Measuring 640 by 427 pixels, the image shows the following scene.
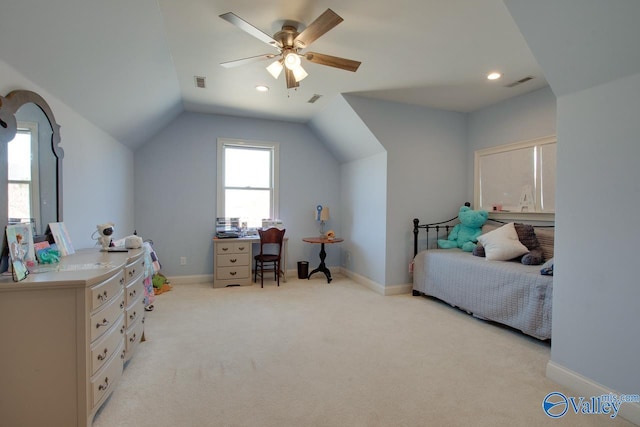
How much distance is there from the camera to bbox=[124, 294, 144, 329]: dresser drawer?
2.13m

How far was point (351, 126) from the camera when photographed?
4176mm

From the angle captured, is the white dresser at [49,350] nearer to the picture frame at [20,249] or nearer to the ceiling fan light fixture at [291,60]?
the picture frame at [20,249]

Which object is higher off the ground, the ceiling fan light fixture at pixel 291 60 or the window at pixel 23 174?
the ceiling fan light fixture at pixel 291 60

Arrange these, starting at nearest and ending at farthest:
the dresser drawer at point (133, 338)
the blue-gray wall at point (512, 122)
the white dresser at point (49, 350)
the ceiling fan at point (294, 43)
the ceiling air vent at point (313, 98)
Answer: the white dresser at point (49, 350) < the ceiling fan at point (294, 43) < the dresser drawer at point (133, 338) < the blue-gray wall at point (512, 122) < the ceiling air vent at point (313, 98)

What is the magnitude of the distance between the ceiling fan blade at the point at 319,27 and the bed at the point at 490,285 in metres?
2.67

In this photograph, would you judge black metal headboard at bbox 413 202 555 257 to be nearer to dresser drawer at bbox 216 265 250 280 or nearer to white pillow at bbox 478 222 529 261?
white pillow at bbox 478 222 529 261

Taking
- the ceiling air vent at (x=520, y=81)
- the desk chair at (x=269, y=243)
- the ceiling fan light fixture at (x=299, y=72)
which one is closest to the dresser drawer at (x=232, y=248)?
the desk chair at (x=269, y=243)

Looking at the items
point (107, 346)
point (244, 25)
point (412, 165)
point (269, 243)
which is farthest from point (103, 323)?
point (412, 165)

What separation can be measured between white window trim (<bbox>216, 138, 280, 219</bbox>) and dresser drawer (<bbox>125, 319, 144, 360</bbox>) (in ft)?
8.26

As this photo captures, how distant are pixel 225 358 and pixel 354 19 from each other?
2810 mm

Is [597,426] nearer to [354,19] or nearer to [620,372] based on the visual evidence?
[620,372]

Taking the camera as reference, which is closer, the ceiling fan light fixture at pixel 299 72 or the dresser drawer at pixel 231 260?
the ceiling fan light fixture at pixel 299 72

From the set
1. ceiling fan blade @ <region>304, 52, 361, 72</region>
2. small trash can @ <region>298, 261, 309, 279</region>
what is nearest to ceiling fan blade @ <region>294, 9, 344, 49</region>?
ceiling fan blade @ <region>304, 52, 361, 72</region>

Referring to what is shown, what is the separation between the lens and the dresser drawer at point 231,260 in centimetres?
434
